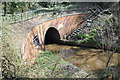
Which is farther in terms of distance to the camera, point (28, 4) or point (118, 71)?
point (28, 4)

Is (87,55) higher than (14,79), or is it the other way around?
(14,79)

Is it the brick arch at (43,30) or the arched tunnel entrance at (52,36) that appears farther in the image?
the arched tunnel entrance at (52,36)

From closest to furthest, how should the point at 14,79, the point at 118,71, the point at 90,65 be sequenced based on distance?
the point at 14,79 → the point at 118,71 → the point at 90,65

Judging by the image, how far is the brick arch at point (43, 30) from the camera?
10480mm

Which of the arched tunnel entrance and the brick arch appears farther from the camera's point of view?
the arched tunnel entrance

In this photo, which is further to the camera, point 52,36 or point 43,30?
point 52,36

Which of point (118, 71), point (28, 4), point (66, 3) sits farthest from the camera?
point (66, 3)

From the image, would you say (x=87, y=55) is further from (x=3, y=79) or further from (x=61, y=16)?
(x=3, y=79)

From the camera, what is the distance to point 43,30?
46.7 ft

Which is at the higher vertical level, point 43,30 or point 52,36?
point 43,30

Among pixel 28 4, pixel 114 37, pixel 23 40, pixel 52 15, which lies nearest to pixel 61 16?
pixel 52 15

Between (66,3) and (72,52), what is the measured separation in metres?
12.5

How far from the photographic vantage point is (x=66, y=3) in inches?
1006

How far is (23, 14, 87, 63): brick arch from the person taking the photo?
34.4 feet
